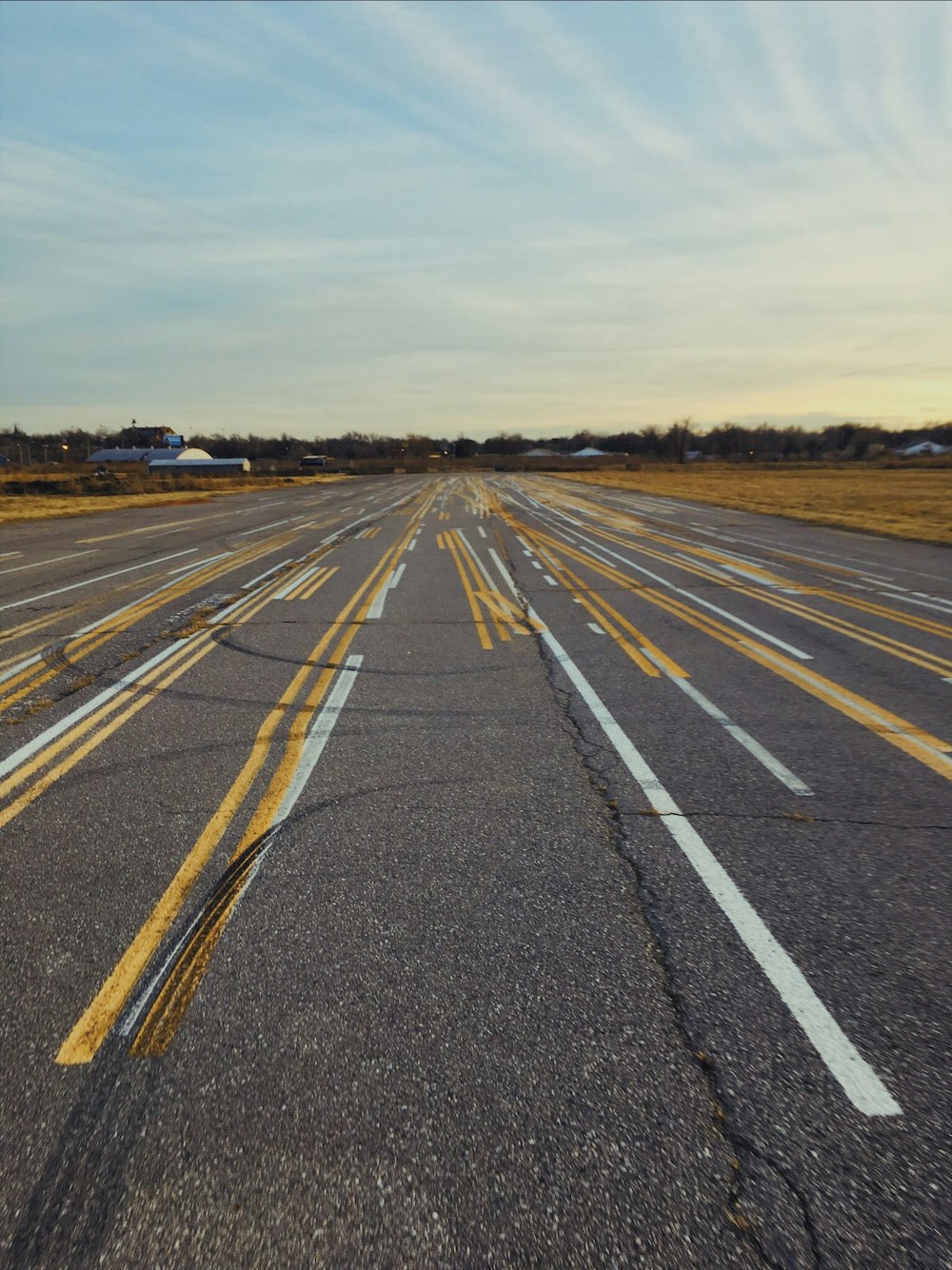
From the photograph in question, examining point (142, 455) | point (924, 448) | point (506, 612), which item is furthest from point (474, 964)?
point (924, 448)

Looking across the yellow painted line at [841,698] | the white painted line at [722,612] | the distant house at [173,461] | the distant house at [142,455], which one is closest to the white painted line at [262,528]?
the white painted line at [722,612]

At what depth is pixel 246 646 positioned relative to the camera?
937 centimetres

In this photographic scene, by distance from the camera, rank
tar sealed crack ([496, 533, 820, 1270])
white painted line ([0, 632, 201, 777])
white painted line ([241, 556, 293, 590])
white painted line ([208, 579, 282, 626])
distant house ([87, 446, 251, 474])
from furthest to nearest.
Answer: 1. distant house ([87, 446, 251, 474])
2. white painted line ([241, 556, 293, 590])
3. white painted line ([208, 579, 282, 626])
4. white painted line ([0, 632, 201, 777])
5. tar sealed crack ([496, 533, 820, 1270])

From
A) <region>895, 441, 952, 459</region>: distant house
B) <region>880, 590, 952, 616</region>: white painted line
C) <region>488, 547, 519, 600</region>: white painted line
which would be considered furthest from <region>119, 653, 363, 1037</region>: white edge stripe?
<region>895, 441, 952, 459</region>: distant house

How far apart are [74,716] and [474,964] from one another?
5021mm

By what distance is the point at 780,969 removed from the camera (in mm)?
3365

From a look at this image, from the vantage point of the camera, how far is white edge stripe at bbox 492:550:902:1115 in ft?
8.98

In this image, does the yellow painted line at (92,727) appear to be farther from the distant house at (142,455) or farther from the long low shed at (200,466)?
the distant house at (142,455)

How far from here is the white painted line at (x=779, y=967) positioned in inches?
108

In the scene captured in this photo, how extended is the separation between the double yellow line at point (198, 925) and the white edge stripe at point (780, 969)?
99.3 inches

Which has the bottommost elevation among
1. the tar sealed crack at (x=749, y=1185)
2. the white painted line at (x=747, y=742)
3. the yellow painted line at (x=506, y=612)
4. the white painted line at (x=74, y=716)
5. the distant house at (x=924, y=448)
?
the distant house at (x=924, y=448)

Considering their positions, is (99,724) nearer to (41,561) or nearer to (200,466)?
(41,561)

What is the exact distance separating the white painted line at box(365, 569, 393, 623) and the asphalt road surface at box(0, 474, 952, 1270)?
2905mm

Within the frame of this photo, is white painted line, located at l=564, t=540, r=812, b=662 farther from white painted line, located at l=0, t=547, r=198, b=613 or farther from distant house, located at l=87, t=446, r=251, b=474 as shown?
distant house, located at l=87, t=446, r=251, b=474
